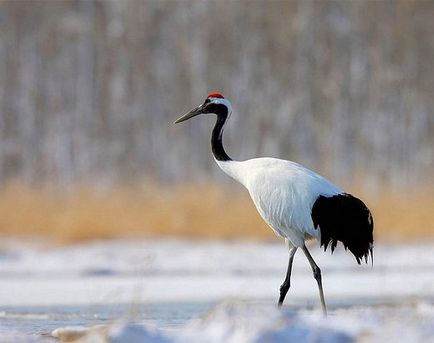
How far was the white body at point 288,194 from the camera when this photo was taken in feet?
21.0

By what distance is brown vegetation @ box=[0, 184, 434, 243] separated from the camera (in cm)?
1164

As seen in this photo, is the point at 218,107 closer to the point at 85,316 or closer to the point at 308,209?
the point at 308,209

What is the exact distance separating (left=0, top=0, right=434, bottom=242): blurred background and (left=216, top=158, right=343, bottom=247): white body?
18555mm

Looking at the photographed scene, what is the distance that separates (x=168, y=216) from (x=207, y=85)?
51.3ft

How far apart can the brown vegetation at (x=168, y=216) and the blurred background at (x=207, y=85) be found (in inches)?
487

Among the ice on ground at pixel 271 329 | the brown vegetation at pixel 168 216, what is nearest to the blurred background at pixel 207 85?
the brown vegetation at pixel 168 216

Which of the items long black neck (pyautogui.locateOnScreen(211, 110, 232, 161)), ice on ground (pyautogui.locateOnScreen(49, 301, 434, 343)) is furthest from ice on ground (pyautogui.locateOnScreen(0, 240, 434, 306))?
ice on ground (pyautogui.locateOnScreen(49, 301, 434, 343))

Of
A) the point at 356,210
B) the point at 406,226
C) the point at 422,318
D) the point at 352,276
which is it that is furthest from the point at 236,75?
the point at 422,318

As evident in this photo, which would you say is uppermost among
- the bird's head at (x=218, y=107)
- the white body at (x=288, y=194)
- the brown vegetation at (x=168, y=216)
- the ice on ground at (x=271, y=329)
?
the bird's head at (x=218, y=107)

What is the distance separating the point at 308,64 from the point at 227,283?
1932 cm

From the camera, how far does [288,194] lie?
21.0ft

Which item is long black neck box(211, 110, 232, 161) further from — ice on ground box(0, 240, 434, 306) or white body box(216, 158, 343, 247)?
ice on ground box(0, 240, 434, 306)

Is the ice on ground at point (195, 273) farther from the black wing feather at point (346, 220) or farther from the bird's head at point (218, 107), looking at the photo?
the bird's head at point (218, 107)

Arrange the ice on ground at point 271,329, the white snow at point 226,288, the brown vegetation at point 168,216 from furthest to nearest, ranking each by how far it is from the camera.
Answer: the brown vegetation at point 168,216
the white snow at point 226,288
the ice on ground at point 271,329
